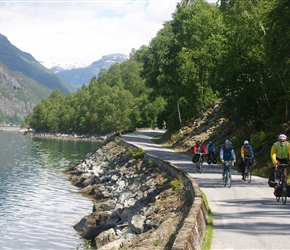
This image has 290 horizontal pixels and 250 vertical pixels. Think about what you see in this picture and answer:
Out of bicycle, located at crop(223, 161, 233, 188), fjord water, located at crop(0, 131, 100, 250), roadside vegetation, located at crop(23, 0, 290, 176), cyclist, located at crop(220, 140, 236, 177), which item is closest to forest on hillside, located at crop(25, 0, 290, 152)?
roadside vegetation, located at crop(23, 0, 290, 176)

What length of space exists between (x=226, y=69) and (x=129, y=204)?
12056 mm

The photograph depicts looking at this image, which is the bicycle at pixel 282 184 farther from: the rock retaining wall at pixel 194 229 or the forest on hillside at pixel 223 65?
the forest on hillside at pixel 223 65

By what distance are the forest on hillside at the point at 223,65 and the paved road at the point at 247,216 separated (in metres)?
8.01

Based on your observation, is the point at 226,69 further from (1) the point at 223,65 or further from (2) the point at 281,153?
(2) the point at 281,153

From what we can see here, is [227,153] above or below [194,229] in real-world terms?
above

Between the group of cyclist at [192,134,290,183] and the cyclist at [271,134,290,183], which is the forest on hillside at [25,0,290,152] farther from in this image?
the cyclist at [271,134,290,183]

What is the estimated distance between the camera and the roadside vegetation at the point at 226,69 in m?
28.3

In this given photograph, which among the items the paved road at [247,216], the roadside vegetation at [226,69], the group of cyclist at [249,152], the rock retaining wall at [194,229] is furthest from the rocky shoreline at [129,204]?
the roadside vegetation at [226,69]

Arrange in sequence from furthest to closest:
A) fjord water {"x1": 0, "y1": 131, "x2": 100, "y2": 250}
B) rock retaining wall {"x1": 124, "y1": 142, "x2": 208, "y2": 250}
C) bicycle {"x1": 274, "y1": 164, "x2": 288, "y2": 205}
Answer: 1. fjord water {"x1": 0, "y1": 131, "x2": 100, "y2": 250}
2. bicycle {"x1": 274, "y1": 164, "x2": 288, "y2": 205}
3. rock retaining wall {"x1": 124, "y1": 142, "x2": 208, "y2": 250}

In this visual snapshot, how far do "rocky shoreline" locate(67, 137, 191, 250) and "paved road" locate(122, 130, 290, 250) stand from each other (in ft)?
3.90

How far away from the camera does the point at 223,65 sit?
1289 inches

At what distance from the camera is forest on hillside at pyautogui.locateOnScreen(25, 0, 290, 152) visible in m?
28.4

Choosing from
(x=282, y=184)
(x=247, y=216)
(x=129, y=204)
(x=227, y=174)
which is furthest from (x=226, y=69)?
(x=247, y=216)

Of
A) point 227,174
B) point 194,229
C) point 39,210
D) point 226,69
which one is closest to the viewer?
point 194,229
